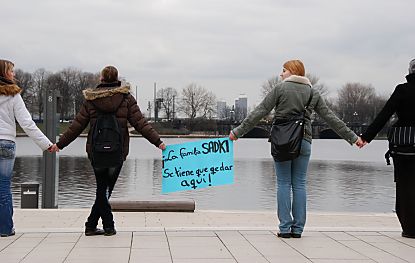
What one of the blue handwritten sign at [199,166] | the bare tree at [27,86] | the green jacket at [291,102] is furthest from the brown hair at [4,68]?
the bare tree at [27,86]

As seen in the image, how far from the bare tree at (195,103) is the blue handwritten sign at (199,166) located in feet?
336

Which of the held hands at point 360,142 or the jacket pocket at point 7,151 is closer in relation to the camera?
the jacket pocket at point 7,151

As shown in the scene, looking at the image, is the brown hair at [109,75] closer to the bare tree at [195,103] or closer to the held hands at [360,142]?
the held hands at [360,142]

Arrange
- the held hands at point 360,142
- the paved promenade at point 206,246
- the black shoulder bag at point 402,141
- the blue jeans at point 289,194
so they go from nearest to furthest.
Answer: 1. the paved promenade at point 206,246
2. the blue jeans at point 289,194
3. the black shoulder bag at point 402,141
4. the held hands at point 360,142

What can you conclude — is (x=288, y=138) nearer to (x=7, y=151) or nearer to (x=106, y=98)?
(x=106, y=98)

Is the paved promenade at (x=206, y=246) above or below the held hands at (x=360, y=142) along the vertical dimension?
below

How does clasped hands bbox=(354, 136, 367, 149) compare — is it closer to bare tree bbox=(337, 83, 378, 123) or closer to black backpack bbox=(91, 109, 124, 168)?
black backpack bbox=(91, 109, 124, 168)

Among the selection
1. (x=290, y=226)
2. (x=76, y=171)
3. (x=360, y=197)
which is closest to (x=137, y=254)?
(x=290, y=226)

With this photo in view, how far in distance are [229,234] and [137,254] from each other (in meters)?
1.51

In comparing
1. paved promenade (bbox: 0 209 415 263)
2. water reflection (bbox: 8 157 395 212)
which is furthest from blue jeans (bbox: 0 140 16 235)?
water reflection (bbox: 8 157 395 212)

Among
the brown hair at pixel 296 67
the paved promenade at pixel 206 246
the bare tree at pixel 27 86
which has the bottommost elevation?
the paved promenade at pixel 206 246

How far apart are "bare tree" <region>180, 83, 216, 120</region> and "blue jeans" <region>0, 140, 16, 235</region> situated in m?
103

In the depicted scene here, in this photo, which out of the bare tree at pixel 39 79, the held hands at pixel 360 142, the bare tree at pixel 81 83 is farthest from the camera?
the bare tree at pixel 39 79

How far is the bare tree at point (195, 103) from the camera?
365ft
